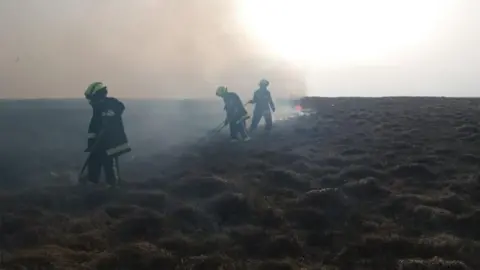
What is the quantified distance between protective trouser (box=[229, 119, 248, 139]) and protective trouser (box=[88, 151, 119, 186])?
839 centimetres

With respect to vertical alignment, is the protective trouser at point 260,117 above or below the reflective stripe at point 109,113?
below

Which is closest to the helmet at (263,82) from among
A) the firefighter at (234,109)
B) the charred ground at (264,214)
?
the firefighter at (234,109)

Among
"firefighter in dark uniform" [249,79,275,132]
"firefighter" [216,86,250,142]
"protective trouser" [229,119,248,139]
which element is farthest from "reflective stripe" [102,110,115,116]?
"firefighter in dark uniform" [249,79,275,132]

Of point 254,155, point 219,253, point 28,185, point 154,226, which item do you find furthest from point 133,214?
point 254,155

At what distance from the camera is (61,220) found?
10453 mm

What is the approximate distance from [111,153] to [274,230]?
16.8ft

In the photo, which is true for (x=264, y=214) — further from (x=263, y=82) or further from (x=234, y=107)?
(x=263, y=82)

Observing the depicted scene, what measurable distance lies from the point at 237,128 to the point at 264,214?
1094 centimetres

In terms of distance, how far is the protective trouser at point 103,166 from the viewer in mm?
13117

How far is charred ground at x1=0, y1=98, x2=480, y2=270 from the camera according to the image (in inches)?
327

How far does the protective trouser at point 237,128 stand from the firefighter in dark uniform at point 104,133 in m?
8.28

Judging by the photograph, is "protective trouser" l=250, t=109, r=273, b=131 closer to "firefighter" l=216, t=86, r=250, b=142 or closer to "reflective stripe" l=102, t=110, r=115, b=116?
"firefighter" l=216, t=86, r=250, b=142

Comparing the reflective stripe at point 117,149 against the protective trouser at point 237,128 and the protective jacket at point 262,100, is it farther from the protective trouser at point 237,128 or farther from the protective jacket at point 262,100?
the protective jacket at point 262,100

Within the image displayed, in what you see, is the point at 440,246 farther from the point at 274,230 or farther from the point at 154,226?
the point at 154,226
